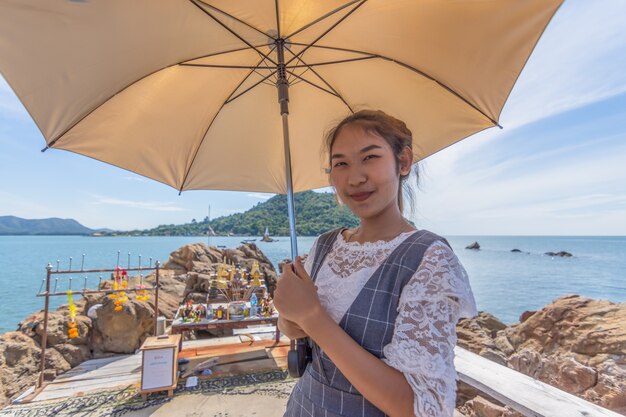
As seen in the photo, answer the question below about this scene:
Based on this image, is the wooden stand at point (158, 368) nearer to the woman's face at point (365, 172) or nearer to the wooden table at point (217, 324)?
the wooden table at point (217, 324)

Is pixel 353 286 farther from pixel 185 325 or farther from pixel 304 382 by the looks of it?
pixel 185 325

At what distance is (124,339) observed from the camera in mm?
5129

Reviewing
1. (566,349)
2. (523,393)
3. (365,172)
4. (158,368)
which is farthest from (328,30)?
(566,349)

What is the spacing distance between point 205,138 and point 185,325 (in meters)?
3.14


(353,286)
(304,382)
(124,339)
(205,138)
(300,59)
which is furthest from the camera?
(124,339)

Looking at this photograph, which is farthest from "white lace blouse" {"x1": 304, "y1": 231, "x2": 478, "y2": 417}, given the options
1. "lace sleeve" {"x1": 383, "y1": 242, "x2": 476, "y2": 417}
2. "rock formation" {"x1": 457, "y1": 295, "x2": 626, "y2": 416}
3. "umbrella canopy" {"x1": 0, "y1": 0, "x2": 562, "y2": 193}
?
"rock formation" {"x1": 457, "y1": 295, "x2": 626, "y2": 416}

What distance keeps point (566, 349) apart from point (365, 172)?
6927mm

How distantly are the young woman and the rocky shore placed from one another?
2.98 metres

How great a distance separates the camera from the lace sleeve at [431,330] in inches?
25.1

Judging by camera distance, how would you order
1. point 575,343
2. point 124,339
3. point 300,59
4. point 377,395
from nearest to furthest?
point 377,395, point 300,59, point 124,339, point 575,343

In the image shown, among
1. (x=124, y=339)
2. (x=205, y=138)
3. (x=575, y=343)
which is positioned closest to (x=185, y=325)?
(x=124, y=339)

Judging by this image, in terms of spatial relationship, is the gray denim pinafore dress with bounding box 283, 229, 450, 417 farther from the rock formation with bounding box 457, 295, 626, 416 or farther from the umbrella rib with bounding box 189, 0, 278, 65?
the rock formation with bounding box 457, 295, 626, 416

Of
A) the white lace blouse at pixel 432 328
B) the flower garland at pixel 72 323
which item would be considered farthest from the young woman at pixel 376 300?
the flower garland at pixel 72 323

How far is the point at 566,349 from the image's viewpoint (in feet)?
18.1
